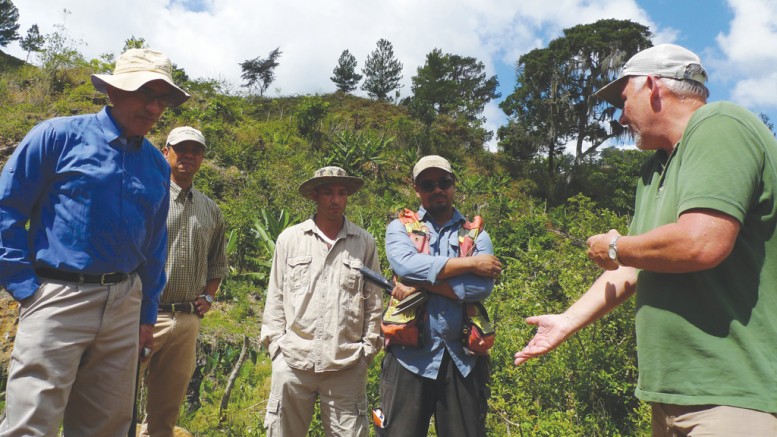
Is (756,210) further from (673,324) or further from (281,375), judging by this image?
(281,375)

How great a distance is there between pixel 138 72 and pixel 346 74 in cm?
3781

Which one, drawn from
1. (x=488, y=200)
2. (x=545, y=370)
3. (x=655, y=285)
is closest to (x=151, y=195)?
(x=655, y=285)

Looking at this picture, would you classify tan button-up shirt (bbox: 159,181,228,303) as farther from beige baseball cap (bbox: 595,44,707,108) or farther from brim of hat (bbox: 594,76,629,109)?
beige baseball cap (bbox: 595,44,707,108)

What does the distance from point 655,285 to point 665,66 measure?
2.25 ft

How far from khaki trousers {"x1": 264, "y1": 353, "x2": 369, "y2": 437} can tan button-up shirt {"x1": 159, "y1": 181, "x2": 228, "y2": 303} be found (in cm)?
79

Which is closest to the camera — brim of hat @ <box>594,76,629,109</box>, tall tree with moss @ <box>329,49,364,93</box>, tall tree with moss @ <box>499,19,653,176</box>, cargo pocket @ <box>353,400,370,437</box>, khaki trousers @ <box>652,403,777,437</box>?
khaki trousers @ <box>652,403,777,437</box>

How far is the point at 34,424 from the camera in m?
1.87

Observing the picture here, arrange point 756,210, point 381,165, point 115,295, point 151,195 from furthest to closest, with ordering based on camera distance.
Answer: point 381,165 → point 151,195 → point 115,295 → point 756,210

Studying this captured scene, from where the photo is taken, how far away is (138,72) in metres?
2.28

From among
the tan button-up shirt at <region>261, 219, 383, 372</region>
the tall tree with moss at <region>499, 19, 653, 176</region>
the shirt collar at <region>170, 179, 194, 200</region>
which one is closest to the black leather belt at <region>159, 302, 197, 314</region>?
the tan button-up shirt at <region>261, 219, 383, 372</region>

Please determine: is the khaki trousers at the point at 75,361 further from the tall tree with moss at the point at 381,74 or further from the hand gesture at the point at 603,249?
the tall tree with moss at the point at 381,74

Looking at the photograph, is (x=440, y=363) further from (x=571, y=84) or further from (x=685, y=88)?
(x=571, y=84)

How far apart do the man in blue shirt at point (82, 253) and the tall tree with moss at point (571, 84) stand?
26.4 m

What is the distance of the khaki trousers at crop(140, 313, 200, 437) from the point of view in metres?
3.06
